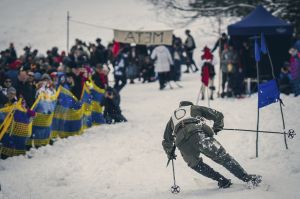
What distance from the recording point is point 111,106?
13.3 m

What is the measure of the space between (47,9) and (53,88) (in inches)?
1417

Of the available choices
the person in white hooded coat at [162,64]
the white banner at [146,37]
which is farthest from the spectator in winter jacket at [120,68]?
the person in white hooded coat at [162,64]

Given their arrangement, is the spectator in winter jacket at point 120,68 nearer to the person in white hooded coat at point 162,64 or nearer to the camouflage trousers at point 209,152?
the person in white hooded coat at point 162,64

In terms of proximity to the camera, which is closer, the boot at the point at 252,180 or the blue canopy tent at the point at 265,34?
the boot at the point at 252,180

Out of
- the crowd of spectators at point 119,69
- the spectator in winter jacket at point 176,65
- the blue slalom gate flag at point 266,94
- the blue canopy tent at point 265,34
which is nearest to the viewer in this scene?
the blue slalom gate flag at point 266,94

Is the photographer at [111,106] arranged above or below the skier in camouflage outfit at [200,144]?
below

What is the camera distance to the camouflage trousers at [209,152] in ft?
23.3

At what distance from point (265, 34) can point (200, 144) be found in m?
9.44

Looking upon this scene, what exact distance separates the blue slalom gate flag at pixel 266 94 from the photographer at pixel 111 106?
517cm

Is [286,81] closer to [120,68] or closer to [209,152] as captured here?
[120,68]

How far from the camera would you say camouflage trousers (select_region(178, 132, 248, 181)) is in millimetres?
7105

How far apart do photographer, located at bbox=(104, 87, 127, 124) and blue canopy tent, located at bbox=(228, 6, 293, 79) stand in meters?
4.57

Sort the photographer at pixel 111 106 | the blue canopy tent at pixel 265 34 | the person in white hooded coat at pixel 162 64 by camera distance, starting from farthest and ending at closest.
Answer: the person in white hooded coat at pixel 162 64, the blue canopy tent at pixel 265 34, the photographer at pixel 111 106

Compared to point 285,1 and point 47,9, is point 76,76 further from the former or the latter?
point 47,9
